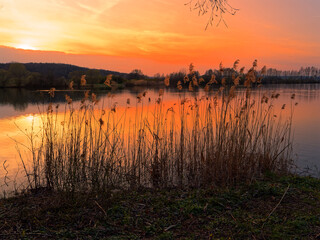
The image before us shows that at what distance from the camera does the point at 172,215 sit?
3.74m

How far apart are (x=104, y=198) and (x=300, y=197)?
9.91 ft

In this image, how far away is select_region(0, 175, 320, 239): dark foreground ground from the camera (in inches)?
126

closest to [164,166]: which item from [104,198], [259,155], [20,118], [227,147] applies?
[227,147]

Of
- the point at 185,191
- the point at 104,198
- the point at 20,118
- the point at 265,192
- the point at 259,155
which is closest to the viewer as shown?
the point at 104,198

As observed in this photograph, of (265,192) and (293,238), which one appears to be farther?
(265,192)

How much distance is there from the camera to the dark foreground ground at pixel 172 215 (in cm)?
321

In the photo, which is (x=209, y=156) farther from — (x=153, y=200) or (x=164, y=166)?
(x=153, y=200)

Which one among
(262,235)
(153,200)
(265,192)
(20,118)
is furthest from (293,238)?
(20,118)

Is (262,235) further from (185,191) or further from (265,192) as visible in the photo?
(185,191)

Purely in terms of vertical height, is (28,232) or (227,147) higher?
(227,147)

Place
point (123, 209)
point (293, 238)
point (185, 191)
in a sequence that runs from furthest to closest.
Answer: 1. point (185, 191)
2. point (123, 209)
3. point (293, 238)

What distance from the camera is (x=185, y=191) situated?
4.86 metres

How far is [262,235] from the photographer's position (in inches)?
124

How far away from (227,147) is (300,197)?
163 cm
